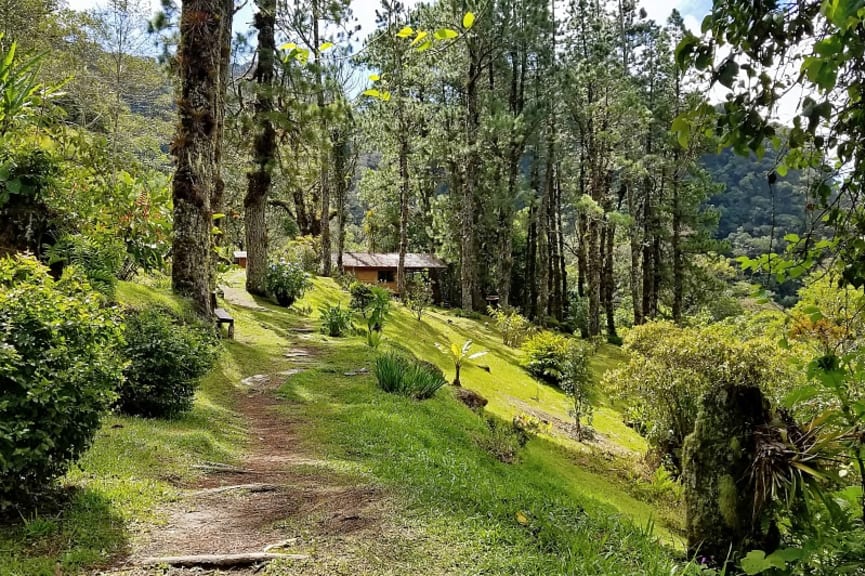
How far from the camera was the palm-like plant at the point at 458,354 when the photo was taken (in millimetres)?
10922

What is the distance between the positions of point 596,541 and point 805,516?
1.18 metres

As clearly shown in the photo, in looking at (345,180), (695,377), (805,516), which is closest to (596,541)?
(805,516)

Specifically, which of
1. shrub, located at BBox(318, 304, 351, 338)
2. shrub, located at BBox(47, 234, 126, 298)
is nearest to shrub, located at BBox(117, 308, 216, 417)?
shrub, located at BBox(47, 234, 126, 298)

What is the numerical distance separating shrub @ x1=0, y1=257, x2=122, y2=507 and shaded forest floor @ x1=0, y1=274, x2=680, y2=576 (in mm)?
376

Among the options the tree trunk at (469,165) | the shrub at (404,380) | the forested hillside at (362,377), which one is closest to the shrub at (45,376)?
the forested hillside at (362,377)

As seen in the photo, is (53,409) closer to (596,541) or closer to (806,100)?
(596,541)

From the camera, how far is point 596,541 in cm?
356

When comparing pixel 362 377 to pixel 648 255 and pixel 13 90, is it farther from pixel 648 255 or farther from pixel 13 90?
pixel 648 255

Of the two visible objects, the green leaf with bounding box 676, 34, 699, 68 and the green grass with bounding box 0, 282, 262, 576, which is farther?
the green grass with bounding box 0, 282, 262, 576

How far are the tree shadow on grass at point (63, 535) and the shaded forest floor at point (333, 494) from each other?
0.03 ft

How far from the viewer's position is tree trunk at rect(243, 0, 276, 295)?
12944mm

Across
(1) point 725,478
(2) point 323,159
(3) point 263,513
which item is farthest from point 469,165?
(3) point 263,513

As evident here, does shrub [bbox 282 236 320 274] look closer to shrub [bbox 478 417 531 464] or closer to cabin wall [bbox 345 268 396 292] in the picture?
cabin wall [bbox 345 268 396 292]

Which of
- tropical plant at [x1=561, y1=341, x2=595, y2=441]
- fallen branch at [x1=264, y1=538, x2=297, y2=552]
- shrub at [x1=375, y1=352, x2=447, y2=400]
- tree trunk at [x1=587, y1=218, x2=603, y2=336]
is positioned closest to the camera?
fallen branch at [x1=264, y1=538, x2=297, y2=552]
